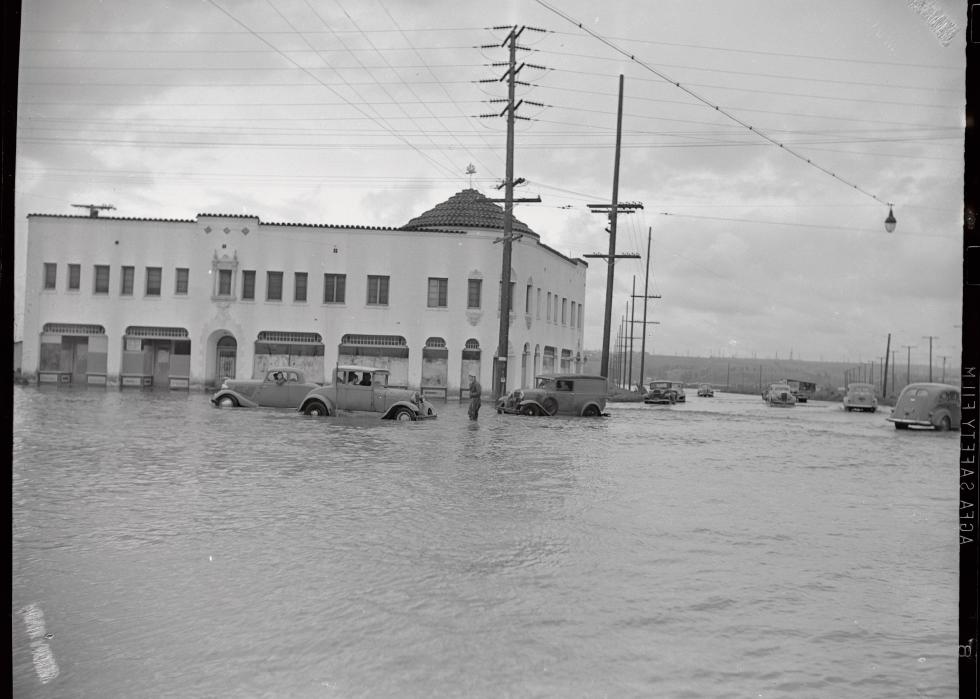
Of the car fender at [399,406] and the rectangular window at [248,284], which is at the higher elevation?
the rectangular window at [248,284]

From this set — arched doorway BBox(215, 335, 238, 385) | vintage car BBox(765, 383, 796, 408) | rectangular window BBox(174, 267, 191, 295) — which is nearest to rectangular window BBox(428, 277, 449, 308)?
arched doorway BBox(215, 335, 238, 385)

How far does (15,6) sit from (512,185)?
1053 inches

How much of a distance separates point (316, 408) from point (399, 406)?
2.52 m

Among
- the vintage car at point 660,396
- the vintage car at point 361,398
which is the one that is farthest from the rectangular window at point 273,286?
the vintage car at point 660,396

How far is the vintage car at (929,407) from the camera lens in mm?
26797

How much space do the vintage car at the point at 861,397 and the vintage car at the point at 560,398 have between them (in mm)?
23662

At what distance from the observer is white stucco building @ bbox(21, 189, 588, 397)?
39250mm

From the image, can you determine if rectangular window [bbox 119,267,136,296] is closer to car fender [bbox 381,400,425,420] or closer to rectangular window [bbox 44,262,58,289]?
rectangular window [bbox 44,262,58,289]

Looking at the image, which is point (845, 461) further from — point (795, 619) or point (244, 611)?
point (244, 611)

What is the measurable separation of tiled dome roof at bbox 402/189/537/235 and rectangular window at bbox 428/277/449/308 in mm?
3456

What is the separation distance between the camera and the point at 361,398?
867 inches

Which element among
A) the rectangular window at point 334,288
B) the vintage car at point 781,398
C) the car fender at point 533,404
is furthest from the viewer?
the vintage car at point 781,398

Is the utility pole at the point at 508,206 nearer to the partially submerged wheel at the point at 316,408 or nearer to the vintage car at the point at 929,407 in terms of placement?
the partially submerged wheel at the point at 316,408

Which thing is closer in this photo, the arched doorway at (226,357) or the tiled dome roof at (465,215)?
the arched doorway at (226,357)
